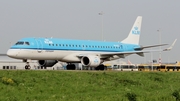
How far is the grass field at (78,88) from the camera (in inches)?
861

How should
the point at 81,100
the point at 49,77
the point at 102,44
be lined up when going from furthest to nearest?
the point at 102,44
the point at 49,77
the point at 81,100

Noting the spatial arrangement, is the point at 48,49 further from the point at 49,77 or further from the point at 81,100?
the point at 81,100

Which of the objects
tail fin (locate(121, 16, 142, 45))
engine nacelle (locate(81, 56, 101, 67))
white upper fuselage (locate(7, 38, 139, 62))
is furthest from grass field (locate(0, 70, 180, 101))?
tail fin (locate(121, 16, 142, 45))

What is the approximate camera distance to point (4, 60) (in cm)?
9700

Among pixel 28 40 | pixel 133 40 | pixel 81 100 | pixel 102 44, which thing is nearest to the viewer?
pixel 81 100

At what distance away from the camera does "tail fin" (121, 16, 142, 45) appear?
205 ft

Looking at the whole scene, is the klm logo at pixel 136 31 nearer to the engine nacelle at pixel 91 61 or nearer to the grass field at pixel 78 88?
the engine nacelle at pixel 91 61

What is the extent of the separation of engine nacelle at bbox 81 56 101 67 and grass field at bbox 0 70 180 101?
1439cm

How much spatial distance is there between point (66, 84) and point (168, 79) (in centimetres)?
1367

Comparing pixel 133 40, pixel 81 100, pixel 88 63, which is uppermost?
pixel 133 40

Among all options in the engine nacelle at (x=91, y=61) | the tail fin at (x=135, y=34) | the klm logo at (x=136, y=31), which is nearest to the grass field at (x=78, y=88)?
the engine nacelle at (x=91, y=61)

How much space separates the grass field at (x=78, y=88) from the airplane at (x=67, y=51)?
13.6 m

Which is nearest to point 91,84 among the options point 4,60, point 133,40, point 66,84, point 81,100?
point 66,84

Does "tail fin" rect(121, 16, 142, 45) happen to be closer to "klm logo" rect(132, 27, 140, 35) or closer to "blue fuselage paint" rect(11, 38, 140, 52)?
"klm logo" rect(132, 27, 140, 35)
